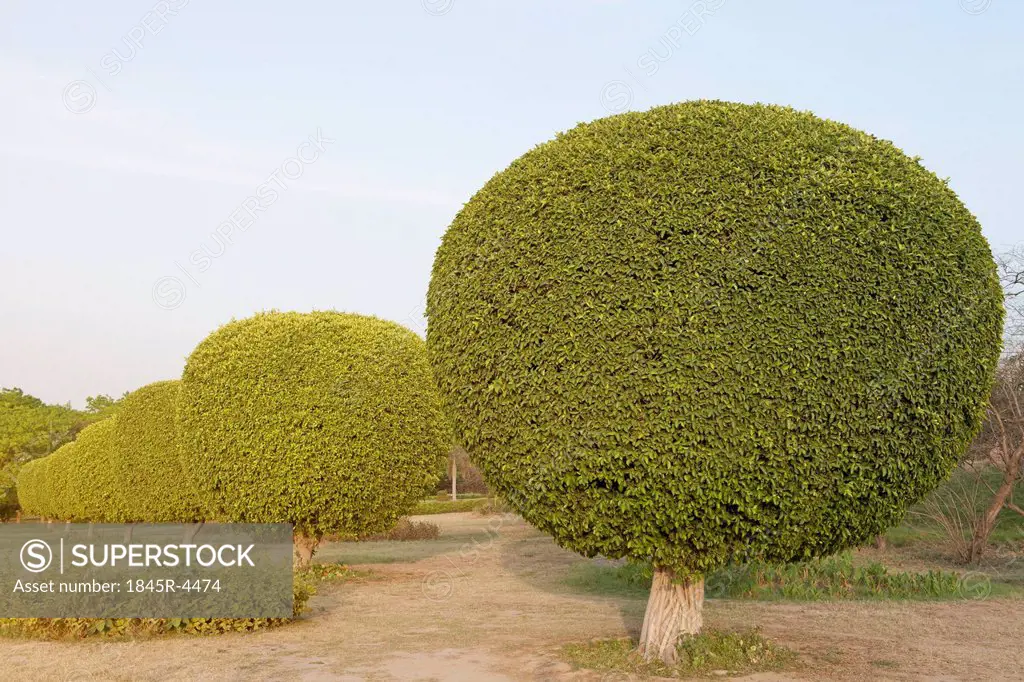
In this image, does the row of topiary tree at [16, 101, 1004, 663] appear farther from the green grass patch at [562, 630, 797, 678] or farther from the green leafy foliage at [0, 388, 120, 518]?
the green leafy foliage at [0, 388, 120, 518]

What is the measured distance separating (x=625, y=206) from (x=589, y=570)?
10.3 metres

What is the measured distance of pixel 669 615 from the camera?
27.2 feet

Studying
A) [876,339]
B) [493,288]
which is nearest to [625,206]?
[493,288]

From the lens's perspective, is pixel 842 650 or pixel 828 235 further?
pixel 842 650

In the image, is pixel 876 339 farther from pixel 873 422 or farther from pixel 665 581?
pixel 665 581

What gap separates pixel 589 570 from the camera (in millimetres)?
15945

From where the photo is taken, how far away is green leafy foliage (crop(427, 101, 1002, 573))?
6.93m

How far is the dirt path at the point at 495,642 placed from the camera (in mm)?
8297

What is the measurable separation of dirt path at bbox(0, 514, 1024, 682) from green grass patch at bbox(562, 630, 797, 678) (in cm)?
25

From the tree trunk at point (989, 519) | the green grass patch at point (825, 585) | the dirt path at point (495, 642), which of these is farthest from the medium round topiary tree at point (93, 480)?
the tree trunk at point (989, 519)

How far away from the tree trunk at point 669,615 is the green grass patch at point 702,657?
0.33 ft

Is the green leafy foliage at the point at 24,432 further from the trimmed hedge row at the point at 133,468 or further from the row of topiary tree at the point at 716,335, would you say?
the row of topiary tree at the point at 716,335

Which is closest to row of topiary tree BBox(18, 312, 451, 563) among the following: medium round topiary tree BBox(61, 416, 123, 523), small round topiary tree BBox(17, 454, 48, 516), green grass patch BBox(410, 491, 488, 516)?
medium round topiary tree BBox(61, 416, 123, 523)

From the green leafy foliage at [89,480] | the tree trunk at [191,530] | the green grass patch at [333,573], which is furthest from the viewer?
the green leafy foliage at [89,480]
